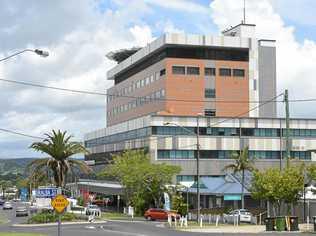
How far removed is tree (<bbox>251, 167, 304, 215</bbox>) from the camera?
50875 mm

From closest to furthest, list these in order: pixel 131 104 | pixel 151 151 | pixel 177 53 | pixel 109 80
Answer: pixel 151 151 < pixel 177 53 < pixel 131 104 < pixel 109 80

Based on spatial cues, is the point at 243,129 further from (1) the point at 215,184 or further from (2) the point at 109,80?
(2) the point at 109,80

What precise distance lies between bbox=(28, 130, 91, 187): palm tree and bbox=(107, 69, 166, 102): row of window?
181 feet

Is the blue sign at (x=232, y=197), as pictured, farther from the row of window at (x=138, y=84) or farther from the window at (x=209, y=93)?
the row of window at (x=138, y=84)

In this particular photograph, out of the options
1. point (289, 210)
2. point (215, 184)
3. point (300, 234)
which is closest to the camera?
point (300, 234)

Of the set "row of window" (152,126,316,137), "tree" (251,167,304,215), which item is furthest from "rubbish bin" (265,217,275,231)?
"row of window" (152,126,316,137)

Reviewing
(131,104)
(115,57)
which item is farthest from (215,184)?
(115,57)

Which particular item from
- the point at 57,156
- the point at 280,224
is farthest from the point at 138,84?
the point at 280,224

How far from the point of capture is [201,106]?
109 m

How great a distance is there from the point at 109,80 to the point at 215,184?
258ft

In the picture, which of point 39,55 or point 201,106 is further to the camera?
point 201,106

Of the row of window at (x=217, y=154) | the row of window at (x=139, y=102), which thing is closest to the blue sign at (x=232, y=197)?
the row of window at (x=217, y=154)

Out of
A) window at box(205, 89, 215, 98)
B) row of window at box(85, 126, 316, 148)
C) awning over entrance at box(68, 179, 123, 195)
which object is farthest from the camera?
window at box(205, 89, 215, 98)

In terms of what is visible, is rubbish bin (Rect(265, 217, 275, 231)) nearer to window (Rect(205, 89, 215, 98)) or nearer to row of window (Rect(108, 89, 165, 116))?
row of window (Rect(108, 89, 165, 116))
